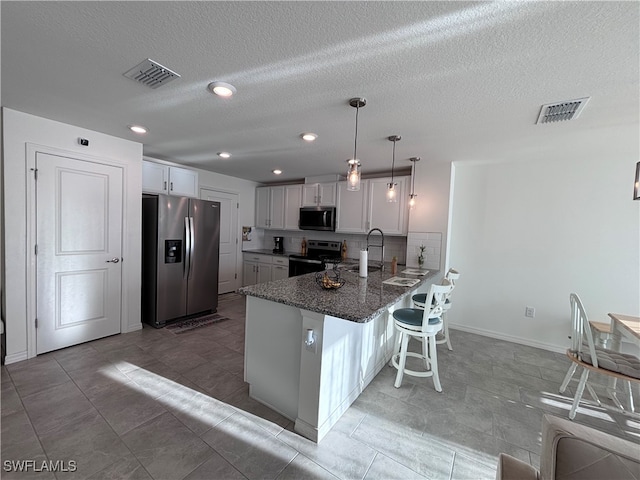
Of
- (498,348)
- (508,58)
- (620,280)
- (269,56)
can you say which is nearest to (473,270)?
(498,348)

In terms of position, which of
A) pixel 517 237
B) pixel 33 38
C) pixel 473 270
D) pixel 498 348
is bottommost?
pixel 498 348

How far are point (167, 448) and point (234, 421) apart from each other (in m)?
0.41

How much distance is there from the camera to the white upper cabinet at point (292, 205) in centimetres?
507

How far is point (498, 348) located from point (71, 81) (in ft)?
15.9

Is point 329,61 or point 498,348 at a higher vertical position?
point 329,61

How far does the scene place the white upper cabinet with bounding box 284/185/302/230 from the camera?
16.6 ft

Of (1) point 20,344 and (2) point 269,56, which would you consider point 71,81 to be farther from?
(1) point 20,344

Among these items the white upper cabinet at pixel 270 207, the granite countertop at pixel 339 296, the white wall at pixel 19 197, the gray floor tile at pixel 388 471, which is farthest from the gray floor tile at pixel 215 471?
the white upper cabinet at pixel 270 207

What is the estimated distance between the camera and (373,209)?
13.9 feet

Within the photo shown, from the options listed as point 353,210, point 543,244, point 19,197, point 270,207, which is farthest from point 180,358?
point 543,244

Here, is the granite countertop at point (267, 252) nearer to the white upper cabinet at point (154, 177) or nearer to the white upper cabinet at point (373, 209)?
the white upper cabinet at point (373, 209)

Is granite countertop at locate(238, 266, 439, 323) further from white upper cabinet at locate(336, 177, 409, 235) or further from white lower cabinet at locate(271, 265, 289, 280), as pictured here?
white lower cabinet at locate(271, 265, 289, 280)

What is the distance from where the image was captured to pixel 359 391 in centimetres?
224

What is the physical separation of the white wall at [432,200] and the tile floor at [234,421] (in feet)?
5.71
